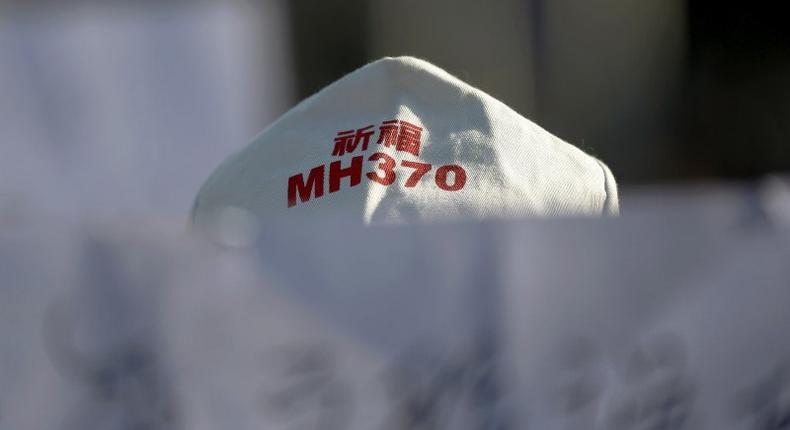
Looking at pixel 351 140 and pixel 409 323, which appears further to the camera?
pixel 351 140

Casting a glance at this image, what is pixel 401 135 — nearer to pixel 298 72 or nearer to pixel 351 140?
pixel 351 140

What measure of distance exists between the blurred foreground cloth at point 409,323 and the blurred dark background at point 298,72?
1.33m

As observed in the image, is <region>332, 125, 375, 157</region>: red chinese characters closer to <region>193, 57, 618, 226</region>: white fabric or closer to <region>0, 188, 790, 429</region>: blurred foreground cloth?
<region>193, 57, 618, 226</region>: white fabric

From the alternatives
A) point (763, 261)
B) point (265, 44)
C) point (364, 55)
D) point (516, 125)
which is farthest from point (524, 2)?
point (763, 261)

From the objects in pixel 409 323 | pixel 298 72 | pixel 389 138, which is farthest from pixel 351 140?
pixel 298 72

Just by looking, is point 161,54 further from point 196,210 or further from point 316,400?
point 316,400

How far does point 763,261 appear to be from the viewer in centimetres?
66

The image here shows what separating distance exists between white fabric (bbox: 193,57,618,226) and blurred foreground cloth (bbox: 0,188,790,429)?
0.27m

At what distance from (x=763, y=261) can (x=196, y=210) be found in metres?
0.62

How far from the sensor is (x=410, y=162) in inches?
38.1

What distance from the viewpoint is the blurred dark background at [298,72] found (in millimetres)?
2016

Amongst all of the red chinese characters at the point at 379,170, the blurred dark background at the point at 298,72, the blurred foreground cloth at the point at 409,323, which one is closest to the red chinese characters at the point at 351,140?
the red chinese characters at the point at 379,170

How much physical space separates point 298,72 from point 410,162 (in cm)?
115

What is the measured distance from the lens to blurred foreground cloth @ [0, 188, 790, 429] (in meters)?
0.62
